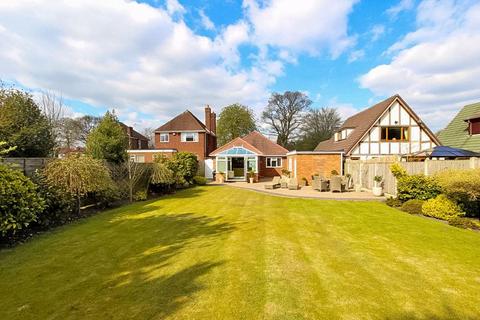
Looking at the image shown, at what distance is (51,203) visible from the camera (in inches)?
344

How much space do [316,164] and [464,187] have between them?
1332 centimetres

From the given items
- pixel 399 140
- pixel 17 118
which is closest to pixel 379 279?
pixel 17 118

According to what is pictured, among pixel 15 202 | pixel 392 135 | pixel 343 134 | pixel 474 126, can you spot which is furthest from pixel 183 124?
pixel 474 126

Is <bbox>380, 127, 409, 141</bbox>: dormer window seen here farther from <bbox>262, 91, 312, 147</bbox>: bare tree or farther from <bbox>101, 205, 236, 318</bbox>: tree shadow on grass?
<bbox>262, 91, 312, 147</bbox>: bare tree

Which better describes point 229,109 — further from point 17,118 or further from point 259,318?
point 259,318

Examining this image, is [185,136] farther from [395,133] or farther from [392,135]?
[395,133]

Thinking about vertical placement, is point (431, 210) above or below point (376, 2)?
below

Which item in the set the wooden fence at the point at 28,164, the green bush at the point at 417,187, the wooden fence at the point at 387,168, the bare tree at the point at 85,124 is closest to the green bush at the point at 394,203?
the green bush at the point at 417,187

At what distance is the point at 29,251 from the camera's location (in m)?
6.25

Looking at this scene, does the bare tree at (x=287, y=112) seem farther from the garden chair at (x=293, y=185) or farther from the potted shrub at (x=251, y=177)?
the garden chair at (x=293, y=185)

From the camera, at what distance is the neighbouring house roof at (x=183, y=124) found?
33219mm

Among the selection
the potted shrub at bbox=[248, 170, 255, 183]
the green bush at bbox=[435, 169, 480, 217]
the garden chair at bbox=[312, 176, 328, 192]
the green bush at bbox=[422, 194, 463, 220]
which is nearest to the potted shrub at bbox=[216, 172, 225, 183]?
the potted shrub at bbox=[248, 170, 255, 183]

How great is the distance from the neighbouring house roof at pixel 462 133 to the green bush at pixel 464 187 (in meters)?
10.4

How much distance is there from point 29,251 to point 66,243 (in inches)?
30.2
